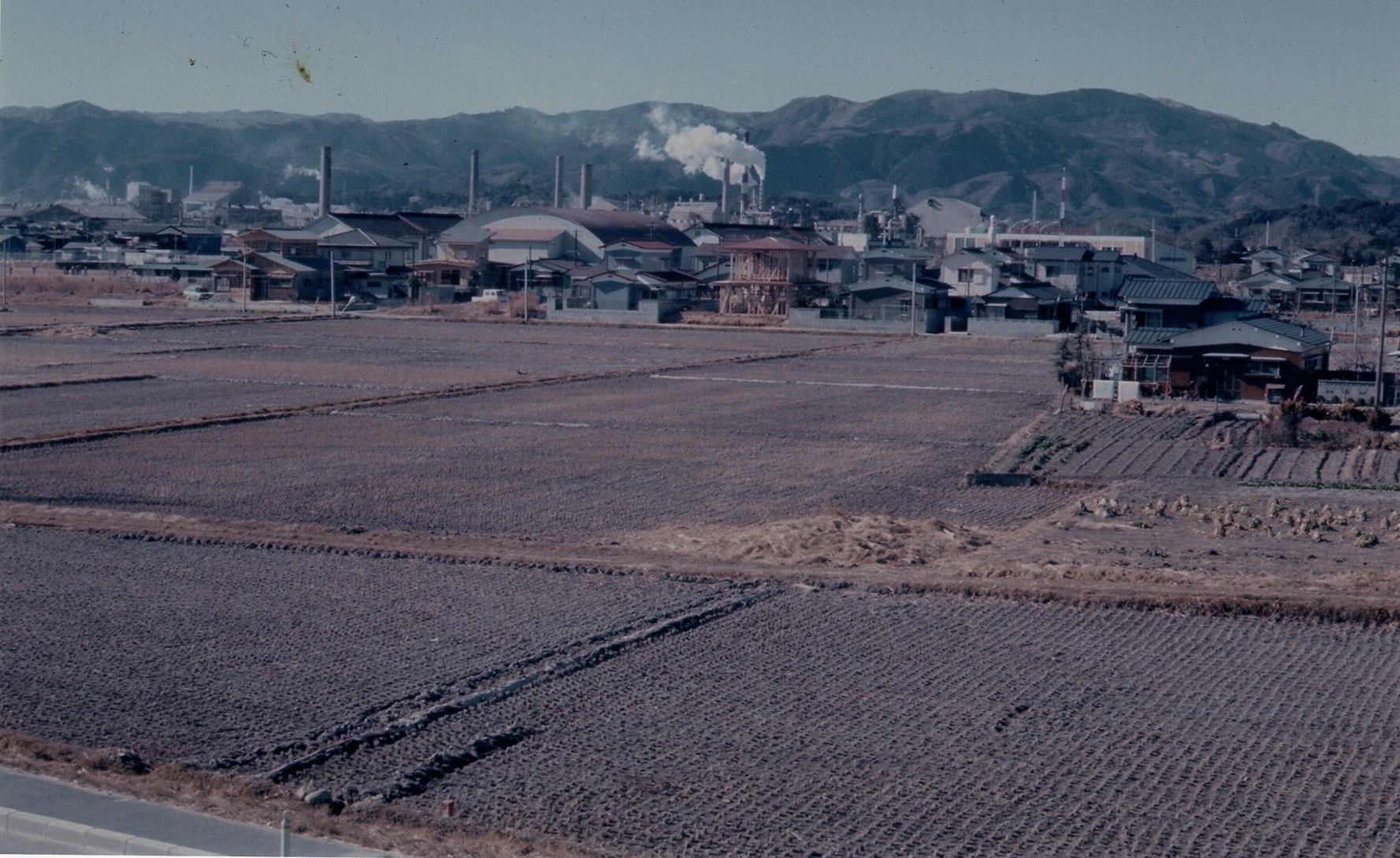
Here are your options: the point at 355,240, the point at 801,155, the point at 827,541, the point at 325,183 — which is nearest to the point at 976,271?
the point at 355,240

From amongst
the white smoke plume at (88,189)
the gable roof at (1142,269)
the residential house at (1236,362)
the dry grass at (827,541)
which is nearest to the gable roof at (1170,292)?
the residential house at (1236,362)

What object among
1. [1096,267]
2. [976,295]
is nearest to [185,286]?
[976,295]

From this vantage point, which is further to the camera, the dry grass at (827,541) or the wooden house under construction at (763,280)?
the wooden house under construction at (763,280)

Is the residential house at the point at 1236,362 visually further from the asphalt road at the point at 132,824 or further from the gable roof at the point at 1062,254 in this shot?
the gable roof at the point at 1062,254

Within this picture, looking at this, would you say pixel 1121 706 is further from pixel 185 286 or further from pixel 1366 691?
pixel 185 286

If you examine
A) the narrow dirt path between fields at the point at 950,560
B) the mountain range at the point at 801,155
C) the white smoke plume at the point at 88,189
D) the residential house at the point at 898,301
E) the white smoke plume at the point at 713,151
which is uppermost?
the mountain range at the point at 801,155
